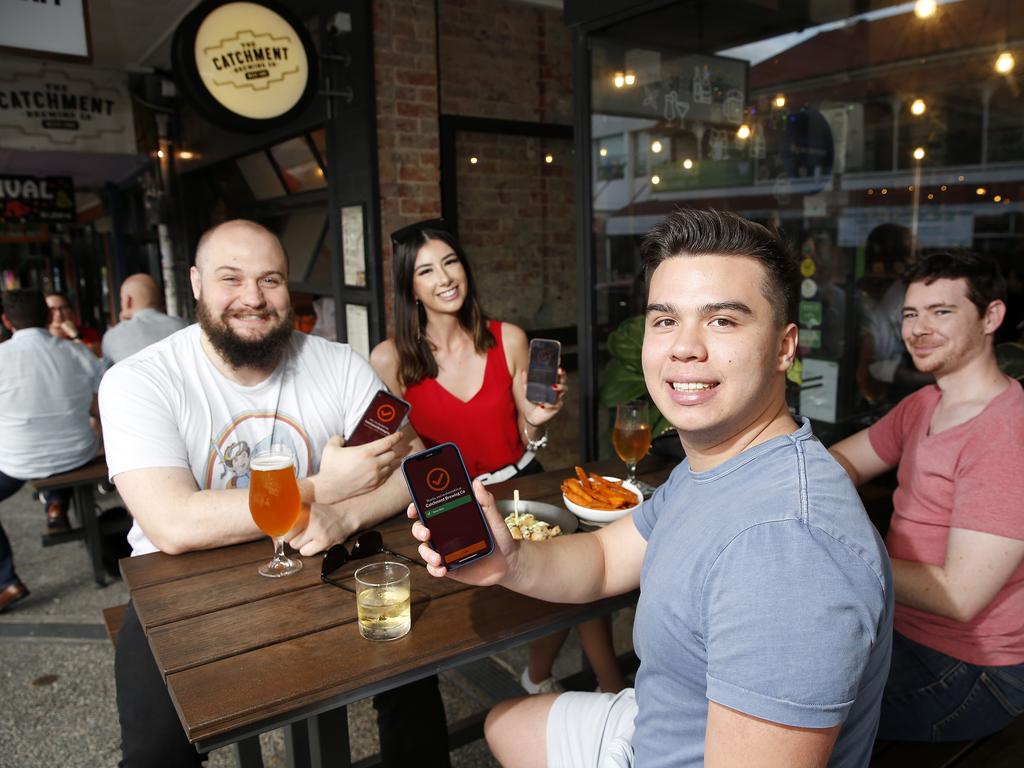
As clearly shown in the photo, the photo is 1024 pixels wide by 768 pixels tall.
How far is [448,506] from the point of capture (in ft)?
4.27

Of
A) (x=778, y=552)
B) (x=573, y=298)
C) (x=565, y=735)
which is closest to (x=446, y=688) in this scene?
(x=565, y=735)

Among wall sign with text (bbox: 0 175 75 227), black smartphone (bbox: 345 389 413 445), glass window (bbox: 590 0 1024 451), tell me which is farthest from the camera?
wall sign with text (bbox: 0 175 75 227)

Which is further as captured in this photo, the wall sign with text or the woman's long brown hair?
the wall sign with text

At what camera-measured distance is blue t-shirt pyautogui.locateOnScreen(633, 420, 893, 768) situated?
2.98 ft

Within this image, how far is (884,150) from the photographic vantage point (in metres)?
4.70

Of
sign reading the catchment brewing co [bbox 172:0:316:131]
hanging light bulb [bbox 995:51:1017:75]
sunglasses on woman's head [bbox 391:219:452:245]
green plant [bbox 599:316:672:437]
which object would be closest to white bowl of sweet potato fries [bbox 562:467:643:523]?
sunglasses on woman's head [bbox 391:219:452:245]

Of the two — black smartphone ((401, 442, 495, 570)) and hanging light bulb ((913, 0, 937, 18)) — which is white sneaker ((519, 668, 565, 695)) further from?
hanging light bulb ((913, 0, 937, 18))

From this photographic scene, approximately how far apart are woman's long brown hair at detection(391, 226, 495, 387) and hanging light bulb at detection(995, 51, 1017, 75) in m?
3.38

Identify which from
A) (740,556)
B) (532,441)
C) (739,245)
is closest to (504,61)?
(532,441)

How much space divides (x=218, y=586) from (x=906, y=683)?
1587 millimetres

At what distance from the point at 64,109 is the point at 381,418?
6.68 m

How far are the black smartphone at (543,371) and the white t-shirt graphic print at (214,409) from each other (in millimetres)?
543

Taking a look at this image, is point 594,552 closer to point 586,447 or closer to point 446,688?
point 446,688

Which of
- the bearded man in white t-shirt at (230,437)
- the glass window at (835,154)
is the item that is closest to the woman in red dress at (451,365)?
the bearded man in white t-shirt at (230,437)
